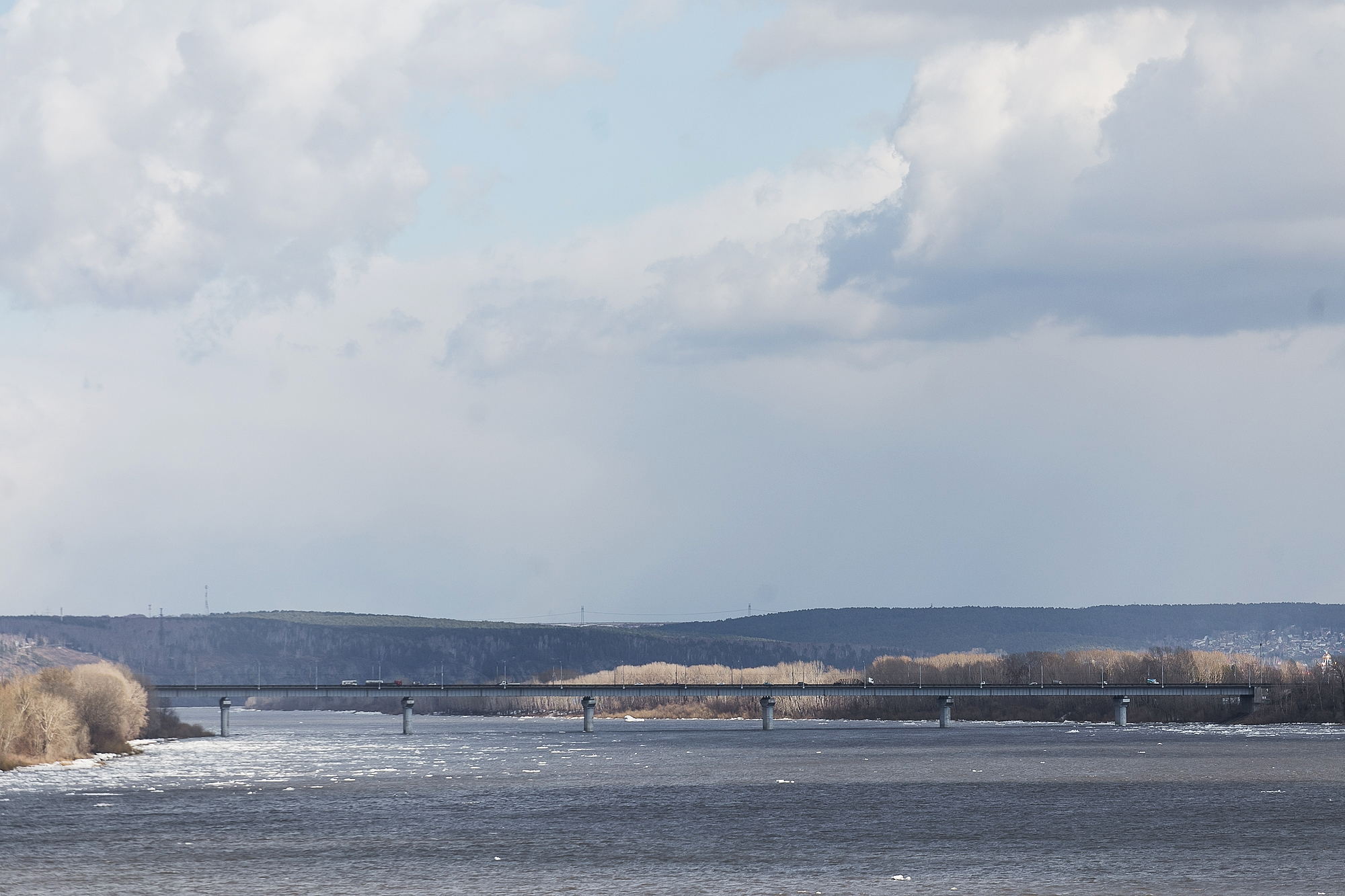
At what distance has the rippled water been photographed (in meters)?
69.4

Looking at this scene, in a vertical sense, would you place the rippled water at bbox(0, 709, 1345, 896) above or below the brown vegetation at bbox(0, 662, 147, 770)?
below

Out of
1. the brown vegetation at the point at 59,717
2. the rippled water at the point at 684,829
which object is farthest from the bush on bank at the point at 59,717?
the rippled water at the point at 684,829

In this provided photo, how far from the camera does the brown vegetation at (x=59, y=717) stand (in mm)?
159500

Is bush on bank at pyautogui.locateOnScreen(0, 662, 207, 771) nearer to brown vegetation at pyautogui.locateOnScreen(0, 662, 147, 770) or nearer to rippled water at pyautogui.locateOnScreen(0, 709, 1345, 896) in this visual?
brown vegetation at pyautogui.locateOnScreen(0, 662, 147, 770)

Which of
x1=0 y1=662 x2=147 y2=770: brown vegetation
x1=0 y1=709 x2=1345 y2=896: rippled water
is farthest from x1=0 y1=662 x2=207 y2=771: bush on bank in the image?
x1=0 y1=709 x2=1345 y2=896: rippled water

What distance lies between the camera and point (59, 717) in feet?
554

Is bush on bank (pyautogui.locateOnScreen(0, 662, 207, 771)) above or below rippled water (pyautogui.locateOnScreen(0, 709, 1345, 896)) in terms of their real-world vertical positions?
above

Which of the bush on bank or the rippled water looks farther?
the bush on bank

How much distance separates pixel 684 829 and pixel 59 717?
325ft

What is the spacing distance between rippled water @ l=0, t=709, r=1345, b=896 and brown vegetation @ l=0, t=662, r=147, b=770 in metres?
9.24

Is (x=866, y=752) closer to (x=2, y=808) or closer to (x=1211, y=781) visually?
(x=1211, y=781)

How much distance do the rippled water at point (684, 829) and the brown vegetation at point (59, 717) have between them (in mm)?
9235

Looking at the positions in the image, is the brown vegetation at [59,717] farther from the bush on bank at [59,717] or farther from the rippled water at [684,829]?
the rippled water at [684,829]

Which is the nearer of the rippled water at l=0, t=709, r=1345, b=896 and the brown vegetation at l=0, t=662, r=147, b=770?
the rippled water at l=0, t=709, r=1345, b=896
